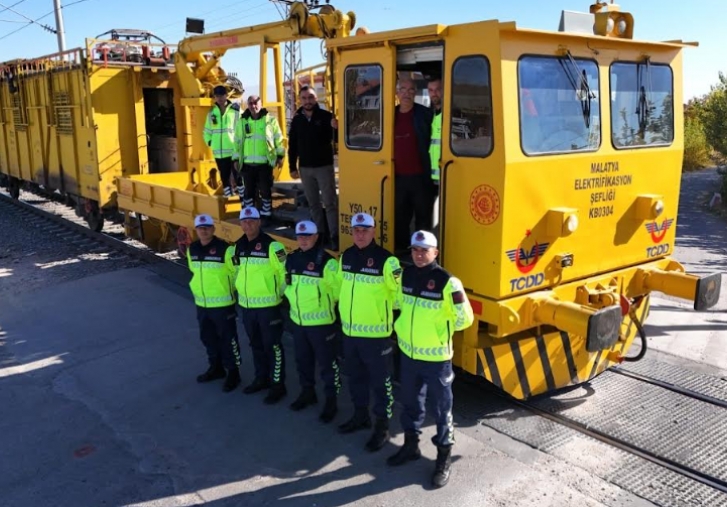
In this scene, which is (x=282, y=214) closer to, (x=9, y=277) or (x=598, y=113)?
(x=598, y=113)

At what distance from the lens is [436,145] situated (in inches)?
211

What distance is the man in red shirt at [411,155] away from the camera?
5.34m

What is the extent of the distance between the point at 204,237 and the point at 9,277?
595 centimetres

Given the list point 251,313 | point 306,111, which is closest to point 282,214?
point 306,111

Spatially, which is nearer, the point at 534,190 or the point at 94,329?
the point at 534,190

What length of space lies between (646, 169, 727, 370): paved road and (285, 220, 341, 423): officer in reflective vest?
3.65 meters

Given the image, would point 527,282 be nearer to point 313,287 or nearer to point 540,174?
point 540,174

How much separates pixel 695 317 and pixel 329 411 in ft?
16.0

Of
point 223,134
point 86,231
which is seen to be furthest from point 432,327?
point 86,231

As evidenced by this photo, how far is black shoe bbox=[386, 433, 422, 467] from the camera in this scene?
4.63 m

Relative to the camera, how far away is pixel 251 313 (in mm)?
5637

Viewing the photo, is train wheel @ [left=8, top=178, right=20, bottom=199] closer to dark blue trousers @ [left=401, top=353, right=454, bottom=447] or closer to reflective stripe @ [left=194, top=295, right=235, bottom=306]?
reflective stripe @ [left=194, top=295, right=235, bottom=306]

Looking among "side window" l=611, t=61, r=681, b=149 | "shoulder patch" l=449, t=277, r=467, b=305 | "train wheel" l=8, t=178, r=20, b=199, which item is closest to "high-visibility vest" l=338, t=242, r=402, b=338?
"shoulder patch" l=449, t=277, r=467, b=305

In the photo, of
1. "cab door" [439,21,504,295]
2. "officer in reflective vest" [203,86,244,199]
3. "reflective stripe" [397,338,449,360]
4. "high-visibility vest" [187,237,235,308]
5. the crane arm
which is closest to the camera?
"reflective stripe" [397,338,449,360]
